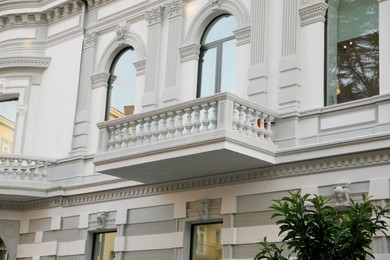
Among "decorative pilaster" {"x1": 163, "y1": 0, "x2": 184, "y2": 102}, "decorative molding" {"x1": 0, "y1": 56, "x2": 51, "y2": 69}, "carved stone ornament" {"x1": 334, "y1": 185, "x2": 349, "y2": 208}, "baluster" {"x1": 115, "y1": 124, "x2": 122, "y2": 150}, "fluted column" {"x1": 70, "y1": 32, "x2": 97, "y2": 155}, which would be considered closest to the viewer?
"carved stone ornament" {"x1": 334, "y1": 185, "x2": 349, "y2": 208}

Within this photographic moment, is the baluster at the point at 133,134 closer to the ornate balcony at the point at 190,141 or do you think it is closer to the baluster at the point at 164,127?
the ornate balcony at the point at 190,141

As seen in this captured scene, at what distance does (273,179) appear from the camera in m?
15.3

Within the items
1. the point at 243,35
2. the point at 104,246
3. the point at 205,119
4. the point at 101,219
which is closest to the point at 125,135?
the point at 205,119

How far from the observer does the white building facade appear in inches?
577

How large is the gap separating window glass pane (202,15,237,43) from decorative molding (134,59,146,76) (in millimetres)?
1965

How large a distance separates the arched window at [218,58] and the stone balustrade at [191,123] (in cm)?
150

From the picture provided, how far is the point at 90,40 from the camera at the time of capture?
21.2 metres

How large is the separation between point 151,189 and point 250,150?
395cm

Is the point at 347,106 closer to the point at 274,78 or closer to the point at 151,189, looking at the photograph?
the point at 274,78

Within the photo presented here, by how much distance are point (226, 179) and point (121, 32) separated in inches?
250

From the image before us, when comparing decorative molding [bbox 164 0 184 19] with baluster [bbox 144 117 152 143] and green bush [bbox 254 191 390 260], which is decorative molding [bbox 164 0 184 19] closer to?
baluster [bbox 144 117 152 143]

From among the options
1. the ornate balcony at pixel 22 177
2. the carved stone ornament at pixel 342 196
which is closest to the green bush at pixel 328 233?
the carved stone ornament at pixel 342 196

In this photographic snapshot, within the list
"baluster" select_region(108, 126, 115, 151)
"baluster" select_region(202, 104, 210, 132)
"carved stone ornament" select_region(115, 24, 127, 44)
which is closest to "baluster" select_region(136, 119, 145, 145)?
"baluster" select_region(108, 126, 115, 151)

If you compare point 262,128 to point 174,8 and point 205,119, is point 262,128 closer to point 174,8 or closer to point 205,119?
point 205,119
